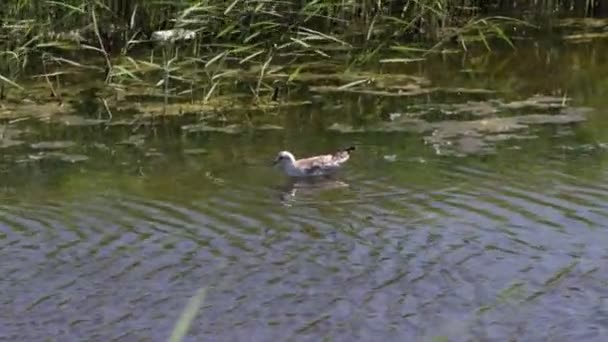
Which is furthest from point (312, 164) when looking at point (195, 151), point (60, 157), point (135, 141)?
point (60, 157)

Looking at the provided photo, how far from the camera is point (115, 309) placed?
6336 millimetres

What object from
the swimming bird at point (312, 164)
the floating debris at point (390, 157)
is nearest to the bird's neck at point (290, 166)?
the swimming bird at point (312, 164)

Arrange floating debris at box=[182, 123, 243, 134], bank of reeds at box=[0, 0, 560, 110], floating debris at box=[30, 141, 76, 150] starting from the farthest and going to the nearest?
bank of reeds at box=[0, 0, 560, 110], floating debris at box=[182, 123, 243, 134], floating debris at box=[30, 141, 76, 150]

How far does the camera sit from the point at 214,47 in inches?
478

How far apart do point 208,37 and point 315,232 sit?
17.0ft

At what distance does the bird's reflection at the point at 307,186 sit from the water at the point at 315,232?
1.0 inches

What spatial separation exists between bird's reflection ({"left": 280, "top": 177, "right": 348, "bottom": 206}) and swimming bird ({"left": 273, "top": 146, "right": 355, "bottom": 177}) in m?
0.04

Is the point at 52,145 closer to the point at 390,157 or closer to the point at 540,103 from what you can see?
the point at 390,157

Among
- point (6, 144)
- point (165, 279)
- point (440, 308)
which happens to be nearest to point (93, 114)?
point (6, 144)

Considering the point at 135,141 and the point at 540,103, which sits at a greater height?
the point at 540,103

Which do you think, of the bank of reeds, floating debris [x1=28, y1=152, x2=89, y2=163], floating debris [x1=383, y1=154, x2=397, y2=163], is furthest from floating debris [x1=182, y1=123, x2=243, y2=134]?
floating debris [x1=383, y1=154, x2=397, y2=163]

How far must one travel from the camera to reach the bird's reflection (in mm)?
8383

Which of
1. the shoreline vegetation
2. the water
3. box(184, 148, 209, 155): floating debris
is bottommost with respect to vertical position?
the water

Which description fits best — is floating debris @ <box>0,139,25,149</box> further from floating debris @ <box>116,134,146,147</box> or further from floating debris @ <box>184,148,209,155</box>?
floating debris @ <box>184,148,209,155</box>
